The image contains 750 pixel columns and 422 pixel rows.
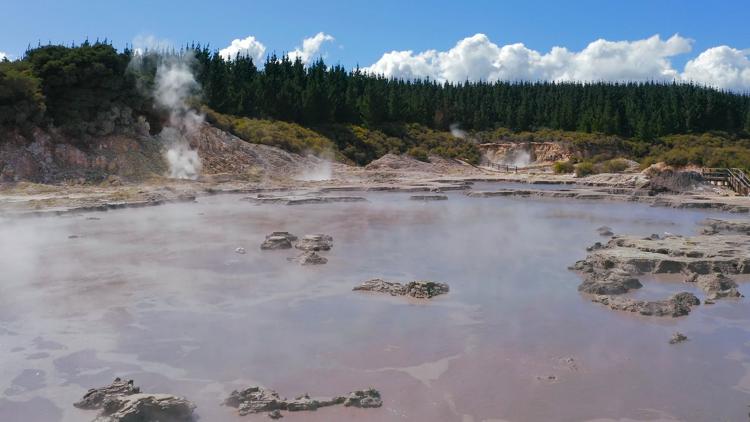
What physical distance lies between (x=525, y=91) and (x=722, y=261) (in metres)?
71.1

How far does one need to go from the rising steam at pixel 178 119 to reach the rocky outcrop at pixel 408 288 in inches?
816

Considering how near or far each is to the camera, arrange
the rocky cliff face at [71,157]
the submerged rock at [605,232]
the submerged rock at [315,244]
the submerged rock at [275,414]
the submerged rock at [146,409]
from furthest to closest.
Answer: the rocky cliff face at [71,157]
the submerged rock at [605,232]
the submerged rock at [315,244]
the submerged rock at [275,414]
the submerged rock at [146,409]

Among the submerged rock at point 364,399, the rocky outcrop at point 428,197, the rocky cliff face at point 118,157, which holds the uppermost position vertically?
the rocky cliff face at point 118,157

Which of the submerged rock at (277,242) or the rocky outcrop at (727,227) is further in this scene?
the rocky outcrop at (727,227)

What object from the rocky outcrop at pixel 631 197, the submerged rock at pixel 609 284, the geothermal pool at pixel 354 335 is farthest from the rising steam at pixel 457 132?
the submerged rock at pixel 609 284

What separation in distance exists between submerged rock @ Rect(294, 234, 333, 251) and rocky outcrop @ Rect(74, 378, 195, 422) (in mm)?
7760

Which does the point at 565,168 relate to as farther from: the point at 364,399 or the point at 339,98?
the point at 364,399

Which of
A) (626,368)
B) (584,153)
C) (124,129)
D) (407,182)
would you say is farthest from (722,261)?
(584,153)

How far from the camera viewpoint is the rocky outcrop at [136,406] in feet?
16.9

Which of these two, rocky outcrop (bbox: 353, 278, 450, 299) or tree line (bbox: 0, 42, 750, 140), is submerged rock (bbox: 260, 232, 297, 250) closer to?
rocky outcrop (bbox: 353, 278, 450, 299)

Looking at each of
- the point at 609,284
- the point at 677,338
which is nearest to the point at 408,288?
the point at 609,284

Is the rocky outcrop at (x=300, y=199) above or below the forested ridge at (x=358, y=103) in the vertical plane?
below

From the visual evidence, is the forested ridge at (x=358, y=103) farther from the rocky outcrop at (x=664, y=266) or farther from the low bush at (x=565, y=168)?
the rocky outcrop at (x=664, y=266)

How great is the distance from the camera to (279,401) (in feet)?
18.5
